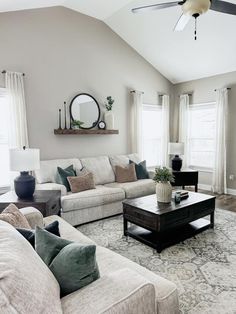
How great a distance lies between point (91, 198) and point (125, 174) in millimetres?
1104

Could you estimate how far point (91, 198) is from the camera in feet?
11.8

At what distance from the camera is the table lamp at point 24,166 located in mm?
2848

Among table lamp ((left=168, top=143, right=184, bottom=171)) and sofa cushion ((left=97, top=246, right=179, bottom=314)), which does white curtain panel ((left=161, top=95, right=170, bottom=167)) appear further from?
sofa cushion ((left=97, top=246, right=179, bottom=314))

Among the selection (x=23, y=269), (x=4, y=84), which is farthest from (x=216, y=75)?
(x=23, y=269)

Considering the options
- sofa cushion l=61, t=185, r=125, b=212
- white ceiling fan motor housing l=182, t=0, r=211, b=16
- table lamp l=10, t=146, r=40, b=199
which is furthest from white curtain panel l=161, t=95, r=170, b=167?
table lamp l=10, t=146, r=40, b=199

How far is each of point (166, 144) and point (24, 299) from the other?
18.7 ft

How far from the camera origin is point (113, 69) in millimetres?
5176

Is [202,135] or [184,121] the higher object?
[184,121]

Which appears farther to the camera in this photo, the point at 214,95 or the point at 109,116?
the point at 214,95

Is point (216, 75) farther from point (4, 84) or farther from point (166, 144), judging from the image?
point (4, 84)

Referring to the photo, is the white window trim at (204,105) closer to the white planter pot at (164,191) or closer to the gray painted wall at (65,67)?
the gray painted wall at (65,67)

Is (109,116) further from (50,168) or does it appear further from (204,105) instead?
(204,105)

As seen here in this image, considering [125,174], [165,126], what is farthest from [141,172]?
[165,126]

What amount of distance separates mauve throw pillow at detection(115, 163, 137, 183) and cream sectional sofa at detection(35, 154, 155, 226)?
11cm
